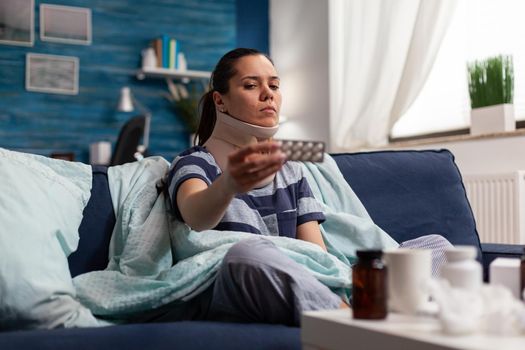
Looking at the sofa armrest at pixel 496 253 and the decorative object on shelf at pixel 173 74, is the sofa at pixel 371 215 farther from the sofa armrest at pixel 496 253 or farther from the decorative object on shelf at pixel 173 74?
the decorative object on shelf at pixel 173 74

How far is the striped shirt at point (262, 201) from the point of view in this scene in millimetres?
1688

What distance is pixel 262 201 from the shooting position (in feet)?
5.83

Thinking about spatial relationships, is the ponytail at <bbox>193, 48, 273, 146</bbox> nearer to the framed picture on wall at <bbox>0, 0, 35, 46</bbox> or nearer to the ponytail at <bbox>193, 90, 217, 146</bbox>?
the ponytail at <bbox>193, 90, 217, 146</bbox>

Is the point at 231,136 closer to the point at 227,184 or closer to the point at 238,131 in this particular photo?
the point at 238,131

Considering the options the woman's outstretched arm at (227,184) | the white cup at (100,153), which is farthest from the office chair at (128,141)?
the woman's outstretched arm at (227,184)

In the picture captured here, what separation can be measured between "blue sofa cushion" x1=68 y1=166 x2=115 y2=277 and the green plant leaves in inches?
86.1

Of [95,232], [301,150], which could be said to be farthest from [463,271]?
[95,232]

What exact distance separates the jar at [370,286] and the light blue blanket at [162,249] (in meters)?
0.52

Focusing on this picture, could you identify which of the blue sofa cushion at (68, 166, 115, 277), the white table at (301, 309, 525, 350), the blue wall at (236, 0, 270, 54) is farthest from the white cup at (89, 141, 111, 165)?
the white table at (301, 309, 525, 350)

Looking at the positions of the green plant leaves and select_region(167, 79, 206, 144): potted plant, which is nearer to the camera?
the green plant leaves

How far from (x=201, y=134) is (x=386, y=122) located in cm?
234

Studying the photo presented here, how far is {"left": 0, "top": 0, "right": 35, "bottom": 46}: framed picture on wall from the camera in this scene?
Result: 16.0 ft

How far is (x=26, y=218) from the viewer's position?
1.52 m

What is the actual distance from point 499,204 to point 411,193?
4.28 feet
